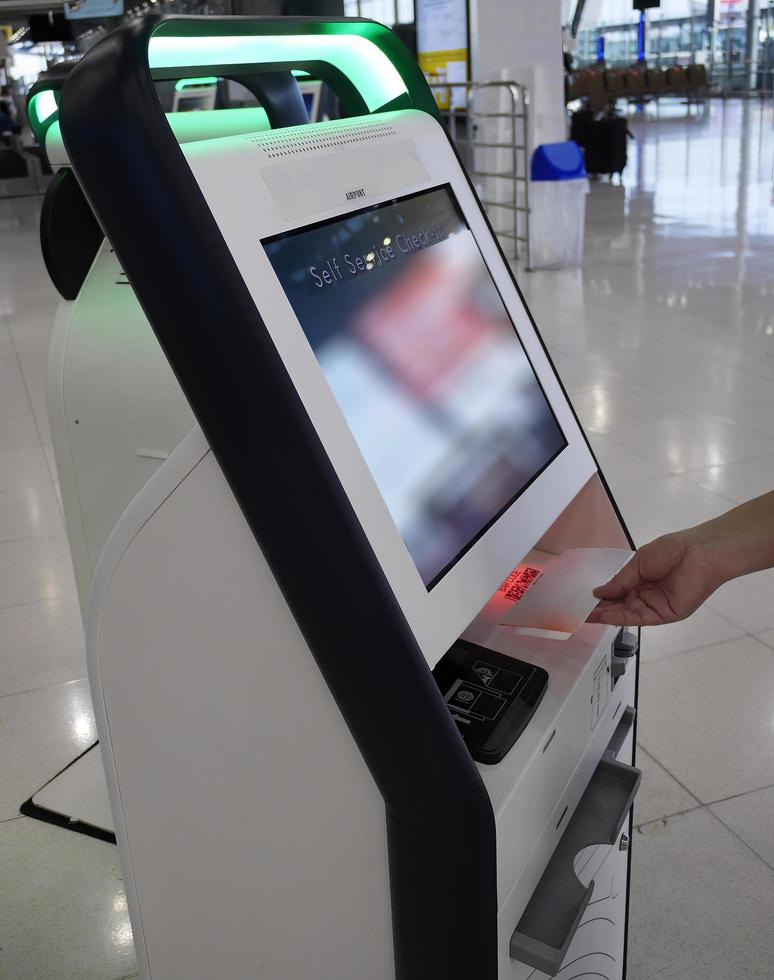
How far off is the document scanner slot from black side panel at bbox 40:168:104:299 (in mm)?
957

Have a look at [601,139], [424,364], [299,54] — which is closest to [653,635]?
[424,364]

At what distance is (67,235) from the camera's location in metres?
1.33

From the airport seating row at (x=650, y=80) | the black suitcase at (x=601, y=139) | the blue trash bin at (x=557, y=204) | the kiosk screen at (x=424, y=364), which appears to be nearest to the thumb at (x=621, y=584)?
the kiosk screen at (x=424, y=364)

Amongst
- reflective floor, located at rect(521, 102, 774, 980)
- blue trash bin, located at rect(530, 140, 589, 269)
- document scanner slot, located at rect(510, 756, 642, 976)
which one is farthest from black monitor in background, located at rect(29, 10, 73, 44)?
document scanner slot, located at rect(510, 756, 642, 976)

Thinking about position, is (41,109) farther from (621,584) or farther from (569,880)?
(569,880)

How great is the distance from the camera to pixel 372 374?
0.70m

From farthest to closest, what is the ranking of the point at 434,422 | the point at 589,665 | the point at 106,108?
the point at 589,665 < the point at 434,422 < the point at 106,108

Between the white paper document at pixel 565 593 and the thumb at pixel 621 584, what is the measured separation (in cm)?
1

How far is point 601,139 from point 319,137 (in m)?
9.51

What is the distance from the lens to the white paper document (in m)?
0.88

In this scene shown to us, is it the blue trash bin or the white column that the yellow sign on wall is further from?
the blue trash bin

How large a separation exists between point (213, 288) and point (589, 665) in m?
0.51

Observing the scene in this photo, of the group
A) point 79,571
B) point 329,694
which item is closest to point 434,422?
point 329,694

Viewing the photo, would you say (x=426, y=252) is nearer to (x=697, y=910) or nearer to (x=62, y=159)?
(x=62, y=159)
